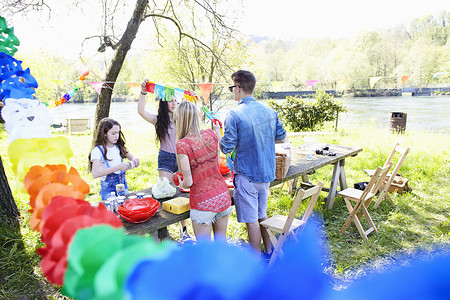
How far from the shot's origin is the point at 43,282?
2.98 m

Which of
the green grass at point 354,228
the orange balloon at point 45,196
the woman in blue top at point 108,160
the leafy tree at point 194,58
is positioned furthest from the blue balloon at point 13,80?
the leafy tree at point 194,58

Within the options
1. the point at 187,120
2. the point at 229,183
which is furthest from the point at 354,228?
the point at 187,120

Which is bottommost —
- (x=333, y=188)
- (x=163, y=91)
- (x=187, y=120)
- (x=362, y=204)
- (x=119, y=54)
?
(x=333, y=188)

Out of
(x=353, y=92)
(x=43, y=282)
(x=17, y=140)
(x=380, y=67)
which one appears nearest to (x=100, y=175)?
(x=43, y=282)

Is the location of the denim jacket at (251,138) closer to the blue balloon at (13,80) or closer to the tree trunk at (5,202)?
the blue balloon at (13,80)

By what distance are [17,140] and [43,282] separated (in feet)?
9.02

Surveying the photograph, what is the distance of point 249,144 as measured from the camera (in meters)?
2.85

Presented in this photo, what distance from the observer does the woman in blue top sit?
2.91m

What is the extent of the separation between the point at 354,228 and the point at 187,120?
9.84 ft

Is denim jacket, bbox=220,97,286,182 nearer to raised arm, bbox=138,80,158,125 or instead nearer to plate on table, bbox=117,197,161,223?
plate on table, bbox=117,197,161,223

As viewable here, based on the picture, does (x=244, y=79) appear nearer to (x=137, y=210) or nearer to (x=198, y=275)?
(x=137, y=210)

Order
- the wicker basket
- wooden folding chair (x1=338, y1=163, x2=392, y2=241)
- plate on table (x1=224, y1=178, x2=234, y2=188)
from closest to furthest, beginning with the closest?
1. plate on table (x1=224, y1=178, x2=234, y2=188)
2. the wicker basket
3. wooden folding chair (x1=338, y1=163, x2=392, y2=241)

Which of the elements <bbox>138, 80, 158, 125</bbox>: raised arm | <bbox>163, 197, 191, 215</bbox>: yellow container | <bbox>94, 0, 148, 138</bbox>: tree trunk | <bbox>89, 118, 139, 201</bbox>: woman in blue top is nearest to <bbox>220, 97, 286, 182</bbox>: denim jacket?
<bbox>163, 197, 191, 215</bbox>: yellow container

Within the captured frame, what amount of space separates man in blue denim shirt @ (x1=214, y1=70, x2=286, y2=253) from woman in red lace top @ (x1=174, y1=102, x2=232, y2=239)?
1.23 feet
